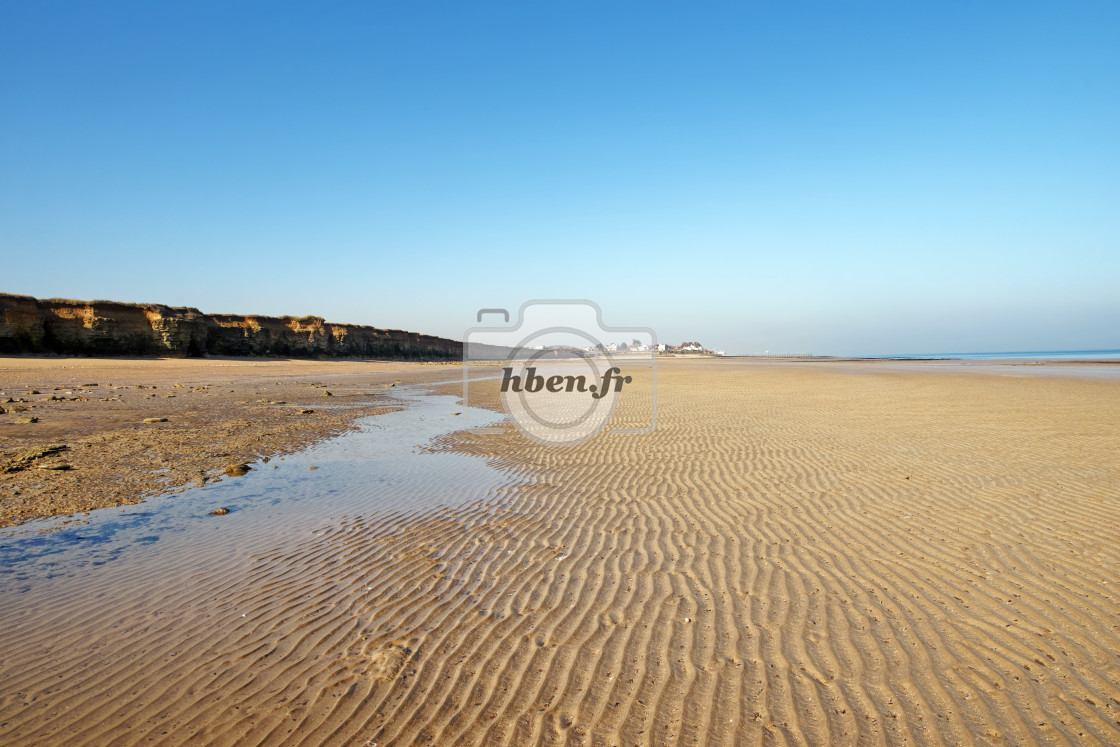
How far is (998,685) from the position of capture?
11.0ft

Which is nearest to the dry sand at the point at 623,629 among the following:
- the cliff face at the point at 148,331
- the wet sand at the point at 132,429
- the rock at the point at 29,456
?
the wet sand at the point at 132,429

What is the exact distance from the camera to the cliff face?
119 feet

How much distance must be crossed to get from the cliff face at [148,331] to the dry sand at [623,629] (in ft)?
153

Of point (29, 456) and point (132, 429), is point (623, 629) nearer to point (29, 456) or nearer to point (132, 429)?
point (29, 456)

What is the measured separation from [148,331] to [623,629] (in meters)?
53.8

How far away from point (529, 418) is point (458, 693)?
15.2 m

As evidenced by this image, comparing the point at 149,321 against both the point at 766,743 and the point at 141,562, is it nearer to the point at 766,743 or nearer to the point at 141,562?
the point at 141,562

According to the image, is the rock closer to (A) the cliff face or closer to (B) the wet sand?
(B) the wet sand

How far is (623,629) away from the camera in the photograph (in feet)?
13.5

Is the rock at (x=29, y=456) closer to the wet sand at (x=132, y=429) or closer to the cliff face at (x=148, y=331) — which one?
the wet sand at (x=132, y=429)

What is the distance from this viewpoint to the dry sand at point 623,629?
121 inches

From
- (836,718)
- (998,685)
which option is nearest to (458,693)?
(836,718)

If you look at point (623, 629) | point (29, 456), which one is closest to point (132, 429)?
point (29, 456)

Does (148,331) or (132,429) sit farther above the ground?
(148,331)
